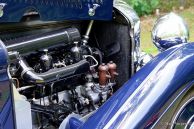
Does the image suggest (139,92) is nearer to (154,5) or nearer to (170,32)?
(170,32)

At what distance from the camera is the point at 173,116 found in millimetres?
2494

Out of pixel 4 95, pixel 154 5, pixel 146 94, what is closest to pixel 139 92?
pixel 146 94

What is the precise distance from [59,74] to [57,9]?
403 mm

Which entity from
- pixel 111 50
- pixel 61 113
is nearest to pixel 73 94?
pixel 61 113

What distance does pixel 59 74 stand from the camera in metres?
2.75

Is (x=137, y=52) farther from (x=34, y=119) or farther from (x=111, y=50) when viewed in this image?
(x=34, y=119)

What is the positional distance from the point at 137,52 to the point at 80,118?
774mm

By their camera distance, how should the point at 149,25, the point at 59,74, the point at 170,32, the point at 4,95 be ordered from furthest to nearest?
the point at 149,25 < the point at 170,32 < the point at 59,74 < the point at 4,95

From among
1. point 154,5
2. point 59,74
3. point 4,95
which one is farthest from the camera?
point 154,5

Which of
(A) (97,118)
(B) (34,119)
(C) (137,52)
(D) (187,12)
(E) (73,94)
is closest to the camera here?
(A) (97,118)

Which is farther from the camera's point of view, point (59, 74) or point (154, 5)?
point (154, 5)

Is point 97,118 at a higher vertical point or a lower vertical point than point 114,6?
lower

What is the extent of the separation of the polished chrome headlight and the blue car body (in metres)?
0.38

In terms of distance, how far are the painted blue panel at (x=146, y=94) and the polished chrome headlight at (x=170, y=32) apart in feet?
1.70
